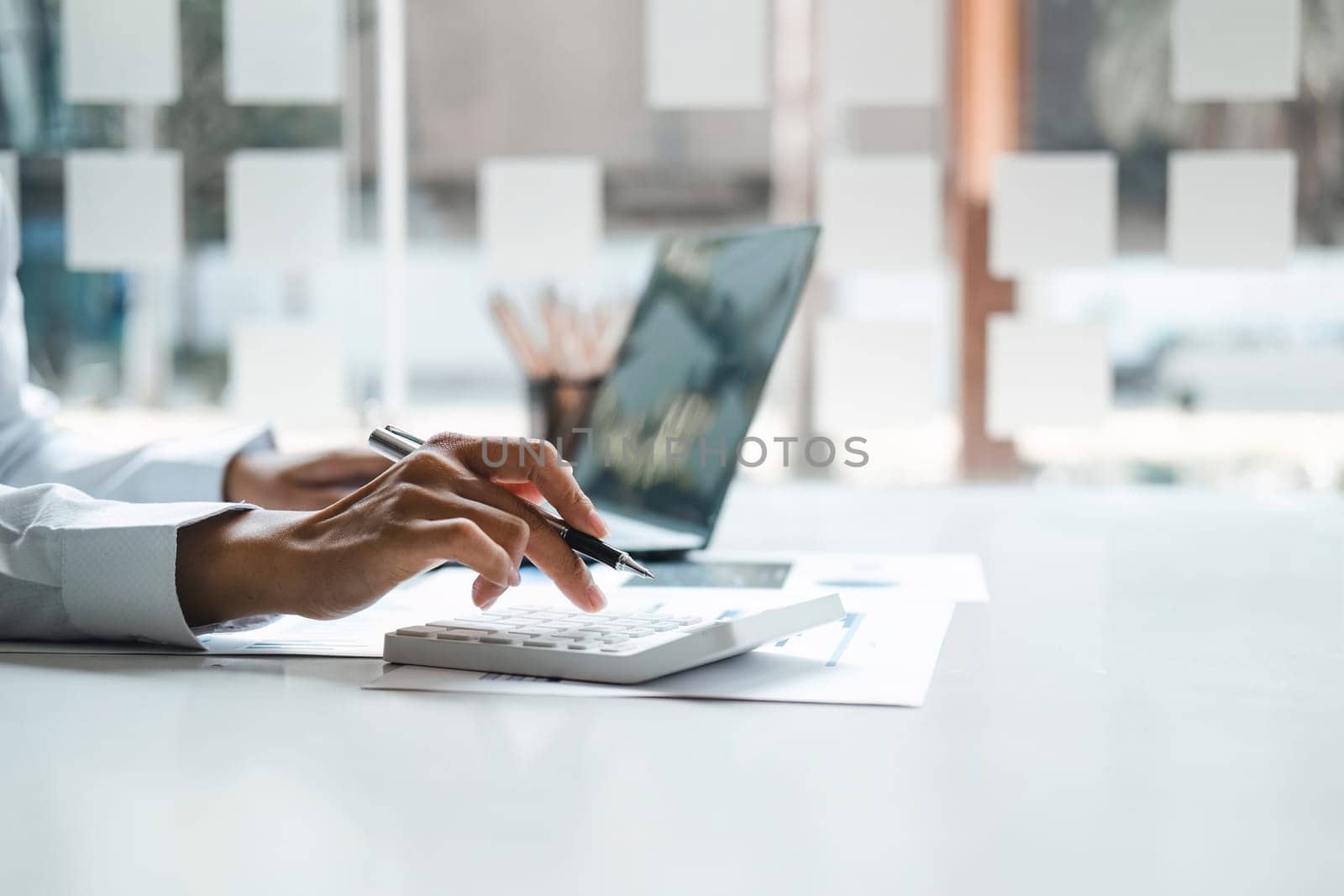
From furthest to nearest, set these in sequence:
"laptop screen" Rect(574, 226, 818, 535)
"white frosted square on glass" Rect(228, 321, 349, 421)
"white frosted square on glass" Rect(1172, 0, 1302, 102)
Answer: "white frosted square on glass" Rect(228, 321, 349, 421) < "white frosted square on glass" Rect(1172, 0, 1302, 102) < "laptop screen" Rect(574, 226, 818, 535)

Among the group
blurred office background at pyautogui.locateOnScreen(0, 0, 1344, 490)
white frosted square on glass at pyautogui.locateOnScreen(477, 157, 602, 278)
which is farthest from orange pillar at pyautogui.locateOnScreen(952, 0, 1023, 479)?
white frosted square on glass at pyautogui.locateOnScreen(477, 157, 602, 278)

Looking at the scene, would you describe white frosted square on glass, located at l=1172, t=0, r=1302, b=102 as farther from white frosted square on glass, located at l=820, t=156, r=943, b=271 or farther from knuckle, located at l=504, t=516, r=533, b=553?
knuckle, located at l=504, t=516, r=533, b=553

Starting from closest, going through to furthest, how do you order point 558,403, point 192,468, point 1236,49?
point 192,468, point 558,403, point 1236,49

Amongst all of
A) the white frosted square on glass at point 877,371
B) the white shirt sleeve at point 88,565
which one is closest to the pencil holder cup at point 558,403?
the white frosted square on glass at point 877,371

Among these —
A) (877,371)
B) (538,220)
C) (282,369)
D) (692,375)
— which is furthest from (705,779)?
(282,369)

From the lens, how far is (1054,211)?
5.95ft

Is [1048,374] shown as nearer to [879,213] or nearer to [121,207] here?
[879,213]

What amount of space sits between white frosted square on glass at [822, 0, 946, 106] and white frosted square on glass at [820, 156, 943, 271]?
3.8 inches

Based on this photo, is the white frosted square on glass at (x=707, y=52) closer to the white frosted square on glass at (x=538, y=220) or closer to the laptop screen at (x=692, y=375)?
the white frosted square on glass at (x=538, y=220)

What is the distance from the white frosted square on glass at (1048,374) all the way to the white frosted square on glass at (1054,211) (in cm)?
9

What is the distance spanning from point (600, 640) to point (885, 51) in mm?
1384

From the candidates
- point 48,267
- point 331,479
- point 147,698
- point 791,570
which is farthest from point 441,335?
point 147,698

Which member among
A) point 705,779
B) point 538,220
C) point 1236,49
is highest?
point 1236,49

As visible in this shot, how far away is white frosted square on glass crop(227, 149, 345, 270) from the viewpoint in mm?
1964
